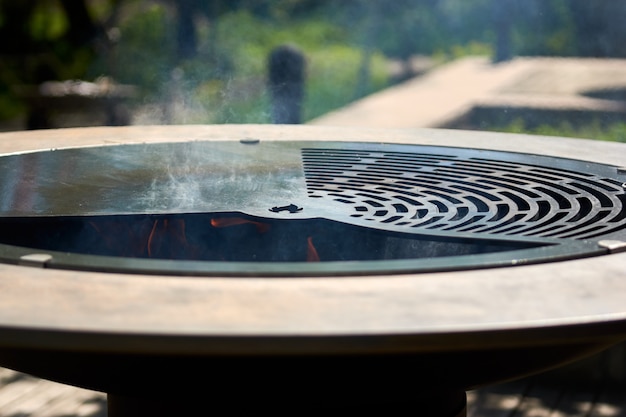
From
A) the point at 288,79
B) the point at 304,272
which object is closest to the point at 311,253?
the point at 304,272

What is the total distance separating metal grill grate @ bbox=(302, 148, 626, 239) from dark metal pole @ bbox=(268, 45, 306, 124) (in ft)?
10.2

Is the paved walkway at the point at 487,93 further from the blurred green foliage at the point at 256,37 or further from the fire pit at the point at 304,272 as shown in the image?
the fire pit at the point at 304,272

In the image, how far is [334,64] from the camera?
13.1 metres

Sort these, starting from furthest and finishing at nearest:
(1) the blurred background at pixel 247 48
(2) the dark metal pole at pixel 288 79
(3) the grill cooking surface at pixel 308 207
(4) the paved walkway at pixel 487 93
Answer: (1) the blurred background at pixel 247 48, (4) the paved walkway at pixel 487 93, (2) the dark metal pole at pixel 288 79, (3) the grill cooking surface at pixel 308 207

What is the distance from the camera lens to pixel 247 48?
13.7 meters

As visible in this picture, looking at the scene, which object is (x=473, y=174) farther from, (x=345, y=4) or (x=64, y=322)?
(x=345, y=4)

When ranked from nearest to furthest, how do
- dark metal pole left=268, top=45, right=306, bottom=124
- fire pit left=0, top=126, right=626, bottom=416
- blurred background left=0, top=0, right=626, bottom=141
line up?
fire pit left=0, top=126, right=626, bottom=416 → dark metal pole left=268, top=45, right=306, bottom=124 → blurred background left=0, top=0, right=626, bottom=141

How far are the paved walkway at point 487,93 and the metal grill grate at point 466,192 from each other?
304 cm

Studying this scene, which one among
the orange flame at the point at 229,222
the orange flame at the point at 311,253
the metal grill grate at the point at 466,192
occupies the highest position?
the metal grill grate at the point at 466,192

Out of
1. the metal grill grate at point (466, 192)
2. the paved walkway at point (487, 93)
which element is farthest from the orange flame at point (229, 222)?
the paved walkway at point (487, 93)

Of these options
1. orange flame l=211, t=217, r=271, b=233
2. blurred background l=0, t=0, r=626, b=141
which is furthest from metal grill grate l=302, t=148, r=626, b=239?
blurred background l=0, t=0, r=626, b=141

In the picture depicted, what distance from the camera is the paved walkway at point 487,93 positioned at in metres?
6.09

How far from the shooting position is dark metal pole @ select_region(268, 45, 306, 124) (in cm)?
546

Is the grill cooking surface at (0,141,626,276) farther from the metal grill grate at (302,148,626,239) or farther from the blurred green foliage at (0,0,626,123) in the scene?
the blurred green foliage at (0,0,626,123)
